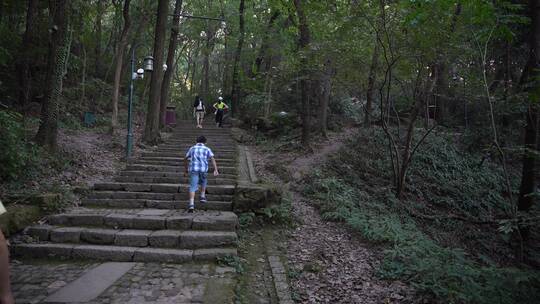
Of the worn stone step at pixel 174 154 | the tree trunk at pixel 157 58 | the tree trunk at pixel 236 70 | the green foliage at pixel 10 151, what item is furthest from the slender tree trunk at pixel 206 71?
the green foliage at pixel 10 151

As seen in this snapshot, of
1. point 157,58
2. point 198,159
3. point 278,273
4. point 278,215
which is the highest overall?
point 157,58

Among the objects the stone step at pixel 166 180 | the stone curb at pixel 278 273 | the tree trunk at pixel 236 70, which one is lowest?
the stone curb at pixel 278 273

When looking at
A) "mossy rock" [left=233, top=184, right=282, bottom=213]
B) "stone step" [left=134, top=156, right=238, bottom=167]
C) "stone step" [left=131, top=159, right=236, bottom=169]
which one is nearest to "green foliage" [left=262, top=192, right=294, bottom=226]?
"mossy rock" [left=233, top=184, right=282, bottom=213]

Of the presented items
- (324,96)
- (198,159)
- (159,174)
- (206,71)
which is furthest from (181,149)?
(206,71)

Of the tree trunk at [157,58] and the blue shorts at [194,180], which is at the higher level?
the tree trunk at [157,58]

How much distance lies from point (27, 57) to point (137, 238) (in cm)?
1231

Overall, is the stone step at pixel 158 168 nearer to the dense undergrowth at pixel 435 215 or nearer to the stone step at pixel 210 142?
the dense undergrowth at pixel 435 215

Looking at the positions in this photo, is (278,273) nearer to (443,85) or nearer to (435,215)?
(435,215)

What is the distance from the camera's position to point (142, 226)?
7.12m

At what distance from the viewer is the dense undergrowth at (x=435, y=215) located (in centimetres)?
522

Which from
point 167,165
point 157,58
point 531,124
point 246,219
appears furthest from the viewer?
point 157,58

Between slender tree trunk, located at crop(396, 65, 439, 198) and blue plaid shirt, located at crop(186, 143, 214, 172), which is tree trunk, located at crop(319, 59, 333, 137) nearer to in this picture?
slender tree trunk, located at crop(396, 65, 439, 198)

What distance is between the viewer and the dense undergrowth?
522cm

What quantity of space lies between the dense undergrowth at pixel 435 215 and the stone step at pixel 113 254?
3.20 m
